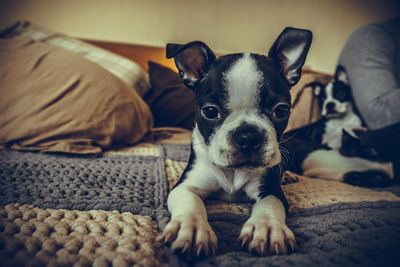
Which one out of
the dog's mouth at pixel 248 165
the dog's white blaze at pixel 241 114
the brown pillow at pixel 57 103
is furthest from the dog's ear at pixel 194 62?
the brown pillow at pixel 57 103

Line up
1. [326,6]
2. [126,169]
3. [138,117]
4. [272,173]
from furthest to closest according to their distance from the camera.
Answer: [326,6] < [138,117] < [126,169] < [272,173]

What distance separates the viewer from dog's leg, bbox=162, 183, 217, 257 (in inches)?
20.2

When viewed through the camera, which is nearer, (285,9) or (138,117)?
(138,117)

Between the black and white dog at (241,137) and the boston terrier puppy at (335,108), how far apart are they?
1.30 meters

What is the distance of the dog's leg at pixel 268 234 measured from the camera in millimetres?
537

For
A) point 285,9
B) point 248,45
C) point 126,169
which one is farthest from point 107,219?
point 285,9

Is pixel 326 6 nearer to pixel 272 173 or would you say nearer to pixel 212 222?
pixel 272 173

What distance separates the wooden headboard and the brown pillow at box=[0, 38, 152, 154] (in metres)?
0.94

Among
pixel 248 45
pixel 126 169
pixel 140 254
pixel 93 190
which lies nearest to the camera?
pixel 140 254

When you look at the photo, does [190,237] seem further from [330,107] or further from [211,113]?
[330,107]

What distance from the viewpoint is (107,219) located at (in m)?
0.62

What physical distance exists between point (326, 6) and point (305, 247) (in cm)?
362

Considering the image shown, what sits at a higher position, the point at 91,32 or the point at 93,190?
the point at 91,32

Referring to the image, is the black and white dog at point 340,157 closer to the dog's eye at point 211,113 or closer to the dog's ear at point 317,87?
the dog's ear at point 317,87
